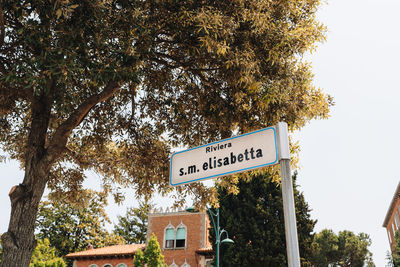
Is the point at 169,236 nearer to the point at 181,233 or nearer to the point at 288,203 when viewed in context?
the point at 181,233

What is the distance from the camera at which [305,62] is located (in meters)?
8.52

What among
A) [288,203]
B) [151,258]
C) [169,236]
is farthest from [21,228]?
[169,236]

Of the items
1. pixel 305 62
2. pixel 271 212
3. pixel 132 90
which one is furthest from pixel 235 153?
pixel 271 212

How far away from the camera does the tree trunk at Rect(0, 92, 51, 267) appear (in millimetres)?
6696

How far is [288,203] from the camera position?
2.97m

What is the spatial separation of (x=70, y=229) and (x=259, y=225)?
27.5 metres

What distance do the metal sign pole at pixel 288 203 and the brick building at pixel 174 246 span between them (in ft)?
99.2

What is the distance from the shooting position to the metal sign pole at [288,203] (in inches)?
110

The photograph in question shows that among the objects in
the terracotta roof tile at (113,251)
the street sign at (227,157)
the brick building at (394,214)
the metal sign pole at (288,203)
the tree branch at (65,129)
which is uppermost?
the brick building at (394,214)

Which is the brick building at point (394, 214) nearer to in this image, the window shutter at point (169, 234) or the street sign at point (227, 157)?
the window shutter at point (169, 234)

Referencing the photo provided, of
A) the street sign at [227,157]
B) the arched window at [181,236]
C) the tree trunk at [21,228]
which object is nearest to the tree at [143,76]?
the tree trunk at [21,228]

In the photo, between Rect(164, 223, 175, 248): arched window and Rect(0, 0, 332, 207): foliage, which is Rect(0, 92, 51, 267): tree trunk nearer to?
Rect(0, 0, 332, 207): foliage

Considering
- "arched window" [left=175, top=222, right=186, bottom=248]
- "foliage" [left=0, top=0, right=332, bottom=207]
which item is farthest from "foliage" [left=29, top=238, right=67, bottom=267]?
"foliage" [left=0, top=0, right=332, bottom=207]

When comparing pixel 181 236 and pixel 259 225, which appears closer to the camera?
pixel 259 225
